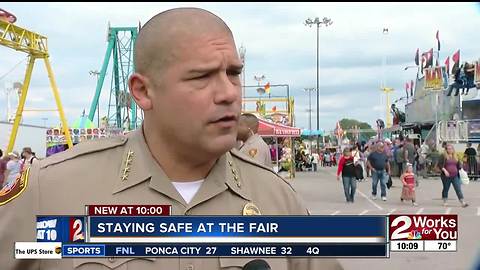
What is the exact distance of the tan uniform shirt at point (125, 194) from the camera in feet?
4.30

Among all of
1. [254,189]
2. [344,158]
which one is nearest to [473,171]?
[344,158]

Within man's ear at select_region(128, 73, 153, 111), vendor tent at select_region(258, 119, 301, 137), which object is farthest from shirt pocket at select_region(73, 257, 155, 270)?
vendor tent at select_region(258, 119, 301, 137)

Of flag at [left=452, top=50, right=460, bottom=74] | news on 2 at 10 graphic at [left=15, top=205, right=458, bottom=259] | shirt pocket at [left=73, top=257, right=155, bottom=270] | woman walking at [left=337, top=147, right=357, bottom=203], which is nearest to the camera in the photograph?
news on 2 at 10 graphic at [left=15, top=205, right=458, bottom=259]

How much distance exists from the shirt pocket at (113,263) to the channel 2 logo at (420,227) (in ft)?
1.71

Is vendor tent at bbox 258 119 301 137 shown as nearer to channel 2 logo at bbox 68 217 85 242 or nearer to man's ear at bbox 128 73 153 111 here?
man's ear at bbox 128 73 153 111

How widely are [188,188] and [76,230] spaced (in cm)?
37

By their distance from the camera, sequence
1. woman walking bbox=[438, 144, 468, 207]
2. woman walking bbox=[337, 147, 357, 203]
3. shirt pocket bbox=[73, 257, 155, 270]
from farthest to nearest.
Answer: woman walking bbox=[337, 147, 357, 203]
woman walking bbox=[438, 144, 468, 207]
shirt pocket bbox=[73, 257, 155, 270]

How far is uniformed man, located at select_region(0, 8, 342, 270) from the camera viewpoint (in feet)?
4.31

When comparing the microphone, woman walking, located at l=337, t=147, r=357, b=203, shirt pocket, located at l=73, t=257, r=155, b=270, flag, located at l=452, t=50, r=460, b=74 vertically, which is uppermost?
flag, located at l=452, t=50, r=460, b=74

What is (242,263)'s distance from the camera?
1214 millimetres

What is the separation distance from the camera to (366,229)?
1.16 meters

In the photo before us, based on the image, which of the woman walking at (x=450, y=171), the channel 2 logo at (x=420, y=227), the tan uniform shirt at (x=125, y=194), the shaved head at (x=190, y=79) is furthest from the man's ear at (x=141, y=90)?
the woman walking at (x=450, y=171)

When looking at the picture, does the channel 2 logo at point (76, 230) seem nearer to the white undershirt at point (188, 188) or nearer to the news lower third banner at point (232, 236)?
the news lower third banner at point (232, 236)

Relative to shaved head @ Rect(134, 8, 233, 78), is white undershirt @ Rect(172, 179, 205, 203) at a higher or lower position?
lower
